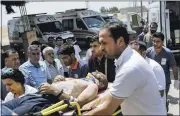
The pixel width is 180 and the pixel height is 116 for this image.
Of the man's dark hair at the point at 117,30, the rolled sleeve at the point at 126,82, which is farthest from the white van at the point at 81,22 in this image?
the rolled sleeve at the point at 126,82

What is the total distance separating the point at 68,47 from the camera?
395cm

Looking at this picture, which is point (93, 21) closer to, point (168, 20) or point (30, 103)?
point (168, 20)

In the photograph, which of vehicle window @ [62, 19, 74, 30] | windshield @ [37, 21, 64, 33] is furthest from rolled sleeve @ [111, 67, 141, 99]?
vehicle window @ [62, 19, 74, 30]

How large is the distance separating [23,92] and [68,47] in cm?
105

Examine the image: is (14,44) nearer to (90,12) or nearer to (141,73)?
(90,12)

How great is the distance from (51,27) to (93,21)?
2.75m

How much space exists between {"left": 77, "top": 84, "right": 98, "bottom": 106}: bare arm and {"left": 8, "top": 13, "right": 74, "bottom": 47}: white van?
43.4ft

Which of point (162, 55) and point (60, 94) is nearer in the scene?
point (60, 94)

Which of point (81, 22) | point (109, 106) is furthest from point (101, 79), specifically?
point (81, 22)

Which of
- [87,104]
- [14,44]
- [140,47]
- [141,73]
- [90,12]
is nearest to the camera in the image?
[141,73]

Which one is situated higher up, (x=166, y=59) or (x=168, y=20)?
(x=168, y=20)

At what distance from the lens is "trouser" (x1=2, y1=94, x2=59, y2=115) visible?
101 inches

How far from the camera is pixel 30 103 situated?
2.63 meters

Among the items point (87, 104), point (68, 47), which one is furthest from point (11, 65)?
point (87, 104)
